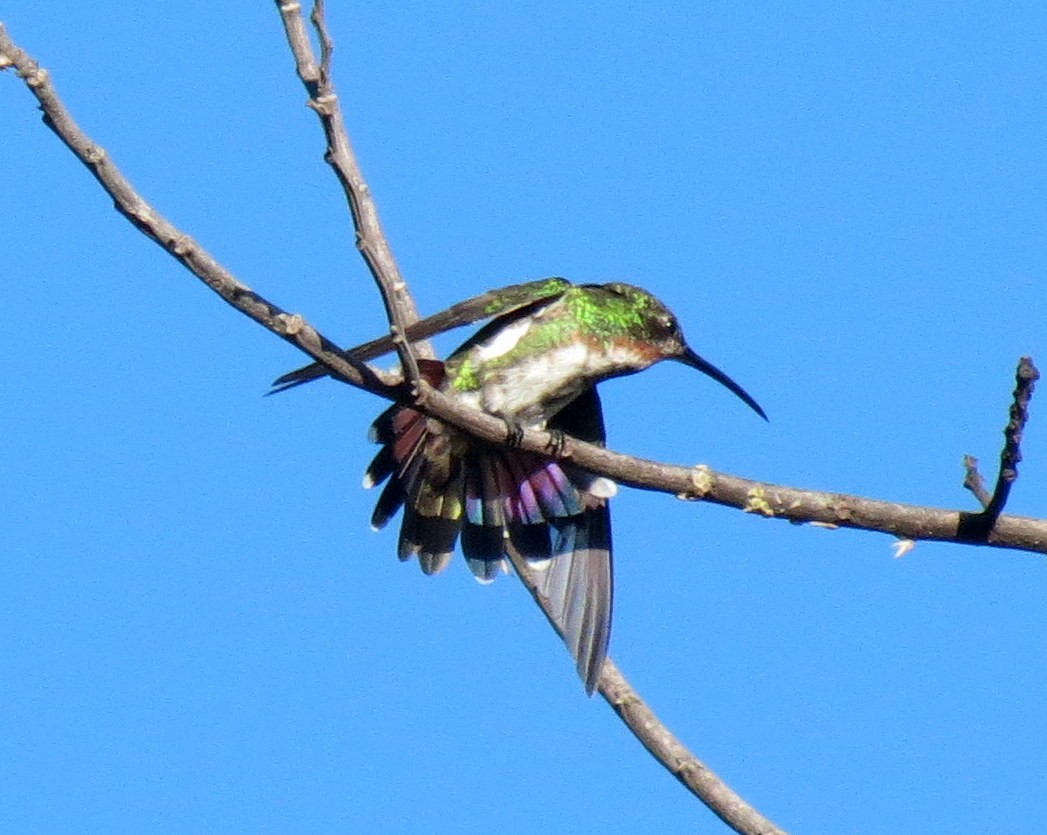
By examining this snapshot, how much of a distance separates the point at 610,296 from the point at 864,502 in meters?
3.01

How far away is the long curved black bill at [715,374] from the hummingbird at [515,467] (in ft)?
1.77

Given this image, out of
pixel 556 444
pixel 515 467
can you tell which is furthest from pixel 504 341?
pixel 556 444

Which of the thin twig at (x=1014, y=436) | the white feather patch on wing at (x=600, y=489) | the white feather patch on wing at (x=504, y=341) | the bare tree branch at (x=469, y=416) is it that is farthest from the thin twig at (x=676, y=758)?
the white feather patch on wing at (x=504, y=341)

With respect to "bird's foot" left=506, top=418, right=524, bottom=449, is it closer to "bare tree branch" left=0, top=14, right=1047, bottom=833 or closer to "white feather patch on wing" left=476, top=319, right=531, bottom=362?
"bare tree branch" left=0, top=14, right=1047, bottom=833

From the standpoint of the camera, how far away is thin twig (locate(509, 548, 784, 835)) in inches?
175

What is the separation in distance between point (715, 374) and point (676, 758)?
10.4 feet

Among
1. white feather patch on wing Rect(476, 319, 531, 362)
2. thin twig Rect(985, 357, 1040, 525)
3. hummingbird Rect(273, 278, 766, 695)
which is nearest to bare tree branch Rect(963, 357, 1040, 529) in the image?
thin twig Rect(985, 357, 1040, 525)

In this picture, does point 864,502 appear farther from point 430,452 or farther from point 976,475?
point 430,452

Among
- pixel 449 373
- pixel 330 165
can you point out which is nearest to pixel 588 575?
pixel 449 373

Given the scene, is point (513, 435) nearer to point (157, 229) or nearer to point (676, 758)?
point (676, 758)

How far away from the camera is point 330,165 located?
364cm

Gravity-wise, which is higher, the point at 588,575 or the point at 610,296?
the point at 610,296

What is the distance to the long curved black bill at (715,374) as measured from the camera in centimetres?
737

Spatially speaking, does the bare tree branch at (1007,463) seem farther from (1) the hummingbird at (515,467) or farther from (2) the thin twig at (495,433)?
(1) the hummingbird at (515,467)
